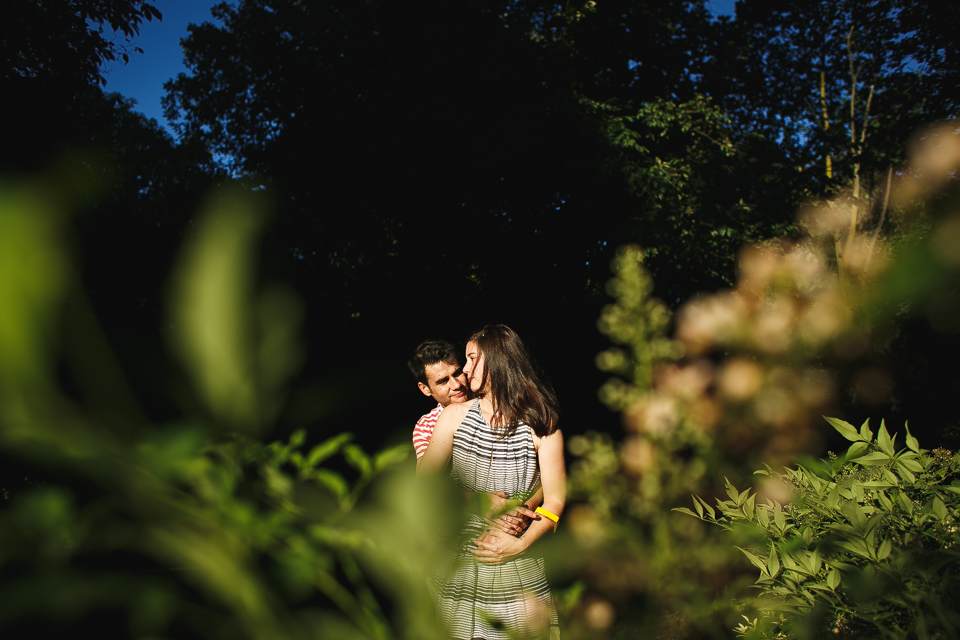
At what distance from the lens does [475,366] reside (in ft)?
8.13

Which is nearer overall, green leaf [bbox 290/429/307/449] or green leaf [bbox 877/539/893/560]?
green leaf [bbox 290/429/307/449]

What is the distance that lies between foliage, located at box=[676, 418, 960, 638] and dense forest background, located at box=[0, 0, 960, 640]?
4.41m

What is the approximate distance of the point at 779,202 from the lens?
23.7 ft

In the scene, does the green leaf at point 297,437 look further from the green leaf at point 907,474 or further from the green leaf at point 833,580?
the green leaf at point 907,474

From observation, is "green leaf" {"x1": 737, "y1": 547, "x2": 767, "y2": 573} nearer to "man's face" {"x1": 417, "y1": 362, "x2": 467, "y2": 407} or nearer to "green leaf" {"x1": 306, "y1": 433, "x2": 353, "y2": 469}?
"green leaf" {"x1": 306, "y1": 433, "x2": 353, "y2": 469}

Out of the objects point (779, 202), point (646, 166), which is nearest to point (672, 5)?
point (646, 166)

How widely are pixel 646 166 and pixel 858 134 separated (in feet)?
9.77

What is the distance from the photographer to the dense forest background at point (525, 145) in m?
6.81

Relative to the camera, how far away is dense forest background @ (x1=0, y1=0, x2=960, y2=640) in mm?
6812

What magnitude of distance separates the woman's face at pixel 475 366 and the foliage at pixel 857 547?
1.31 m

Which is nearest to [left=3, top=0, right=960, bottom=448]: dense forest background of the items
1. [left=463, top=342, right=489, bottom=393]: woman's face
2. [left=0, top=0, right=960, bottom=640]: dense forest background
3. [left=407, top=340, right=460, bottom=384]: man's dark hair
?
[left=0, top=0, right=960, bottom=640]: dense forest background

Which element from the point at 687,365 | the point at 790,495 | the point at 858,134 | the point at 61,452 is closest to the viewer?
the point at 61,452

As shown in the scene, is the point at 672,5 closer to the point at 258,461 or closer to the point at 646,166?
the point at 646,166

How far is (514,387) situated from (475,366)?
0.78ft
